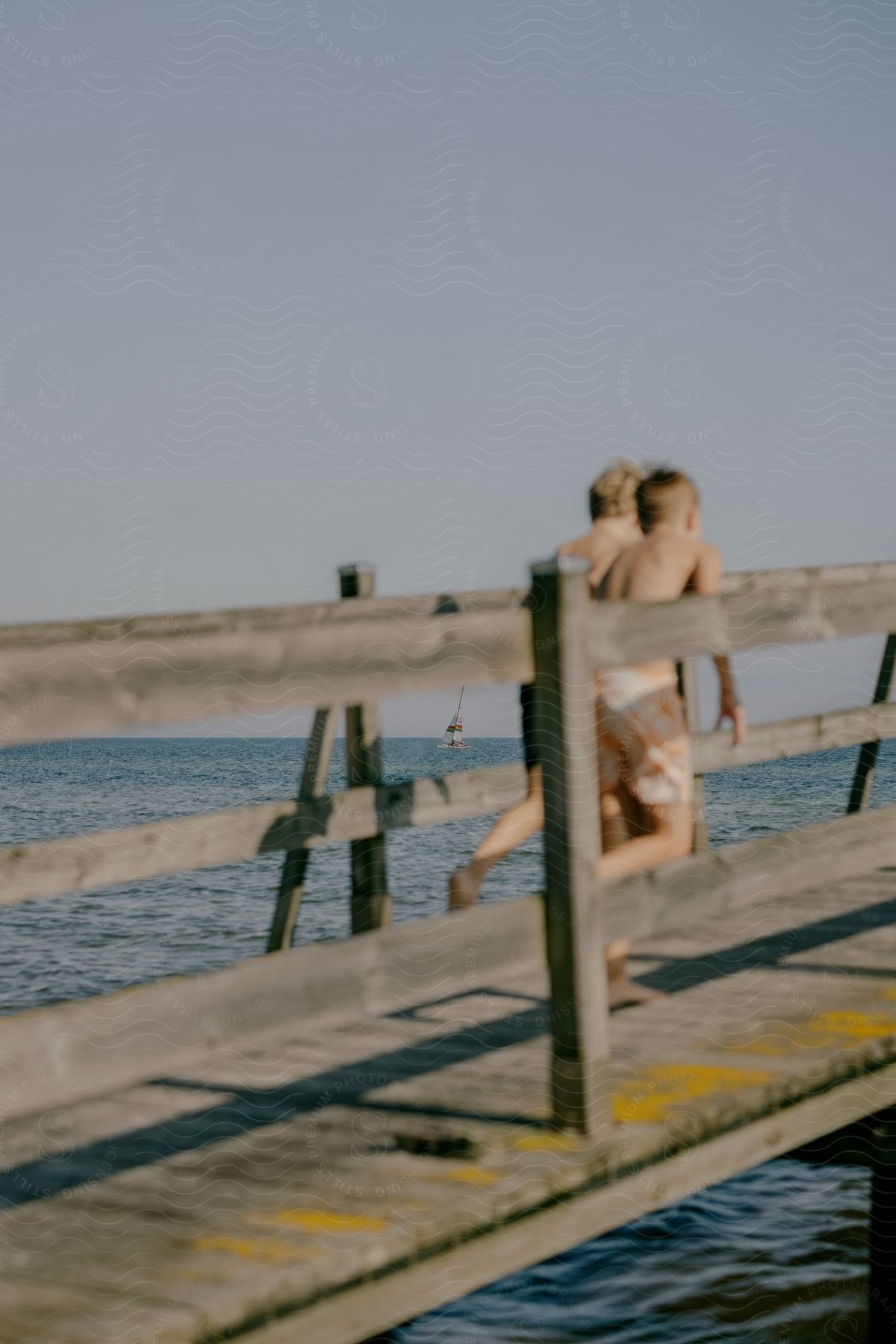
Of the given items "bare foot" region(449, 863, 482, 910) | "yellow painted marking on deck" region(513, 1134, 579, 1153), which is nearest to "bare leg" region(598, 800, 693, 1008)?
"bare foot" region(449, 863, 482, 910)

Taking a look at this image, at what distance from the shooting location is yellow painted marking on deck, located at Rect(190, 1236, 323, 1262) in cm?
281

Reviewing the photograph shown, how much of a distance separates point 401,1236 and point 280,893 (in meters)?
1.94

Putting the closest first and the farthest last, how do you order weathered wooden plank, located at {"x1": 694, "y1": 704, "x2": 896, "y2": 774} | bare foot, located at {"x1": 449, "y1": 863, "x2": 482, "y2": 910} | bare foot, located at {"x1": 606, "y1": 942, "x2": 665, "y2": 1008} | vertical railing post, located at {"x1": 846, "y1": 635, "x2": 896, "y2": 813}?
1. bare foot, located at {"x1": 449, "y1": 863, "x2": 482, "y2": 910}
2. bare foot, located at {"x1": 606, "y1": 942, "x2": 665, "y2": 1008}
3. weathered wooden plank, located at {"x1": 694, "y1": 704, "x2": 896, "y2": 774}
4. vertical railing post, located at {"x1": 846, "y1": 635, "x2": 896, "y2": 813}

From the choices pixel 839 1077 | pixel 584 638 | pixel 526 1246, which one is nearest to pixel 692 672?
pixel 839 1077

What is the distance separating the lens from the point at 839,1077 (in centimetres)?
404

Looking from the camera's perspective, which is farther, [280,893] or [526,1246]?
[280,893]

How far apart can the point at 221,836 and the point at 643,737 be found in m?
1.22

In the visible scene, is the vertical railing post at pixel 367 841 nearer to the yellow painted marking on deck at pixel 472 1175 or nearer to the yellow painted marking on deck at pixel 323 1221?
the yellow painted marking on deck at pixel 472 1175

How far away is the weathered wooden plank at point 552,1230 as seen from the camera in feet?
9.13

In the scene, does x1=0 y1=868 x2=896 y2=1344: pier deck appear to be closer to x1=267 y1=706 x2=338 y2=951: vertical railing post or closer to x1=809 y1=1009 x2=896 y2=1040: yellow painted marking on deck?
x1=809 y1=1009 x2=896 y2=1040: yellow painted marking on deck

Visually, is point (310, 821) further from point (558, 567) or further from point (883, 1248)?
point (883, 1248)

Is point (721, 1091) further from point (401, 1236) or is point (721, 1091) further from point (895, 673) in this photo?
point (895, 673)

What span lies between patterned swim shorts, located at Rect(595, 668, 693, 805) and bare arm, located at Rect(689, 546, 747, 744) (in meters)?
0.16

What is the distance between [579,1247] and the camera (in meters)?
6.60
